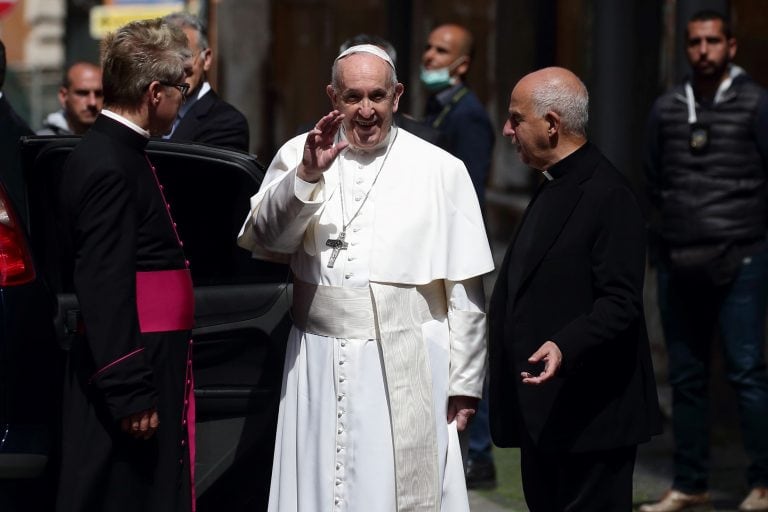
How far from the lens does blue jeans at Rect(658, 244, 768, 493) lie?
6.83 meters

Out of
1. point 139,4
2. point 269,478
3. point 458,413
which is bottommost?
point 269,478

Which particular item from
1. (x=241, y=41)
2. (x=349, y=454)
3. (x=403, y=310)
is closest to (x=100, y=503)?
(x=349, y=454)

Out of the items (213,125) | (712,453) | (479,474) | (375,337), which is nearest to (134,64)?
(375,337)

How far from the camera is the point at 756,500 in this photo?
22.6 ft

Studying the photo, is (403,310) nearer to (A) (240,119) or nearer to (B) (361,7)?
(A) (240,119)

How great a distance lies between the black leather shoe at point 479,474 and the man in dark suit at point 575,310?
2393 mm

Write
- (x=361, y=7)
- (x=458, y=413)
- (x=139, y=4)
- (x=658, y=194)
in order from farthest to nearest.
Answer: (x=361, y=7)
(x=139, y=4)
(x=658, y=194)
(x=458, y=413)

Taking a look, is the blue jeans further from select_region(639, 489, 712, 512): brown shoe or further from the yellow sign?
the yellow sign

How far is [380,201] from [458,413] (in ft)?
2.38

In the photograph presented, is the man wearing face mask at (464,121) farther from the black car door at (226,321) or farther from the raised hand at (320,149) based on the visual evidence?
the raised hand at (320,149)

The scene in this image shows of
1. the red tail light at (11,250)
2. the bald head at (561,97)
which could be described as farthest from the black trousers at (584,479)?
the red tail light at (11,250)

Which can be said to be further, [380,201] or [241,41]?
[241,41]

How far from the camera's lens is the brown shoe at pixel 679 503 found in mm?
6895

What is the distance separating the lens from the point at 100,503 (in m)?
4.82
